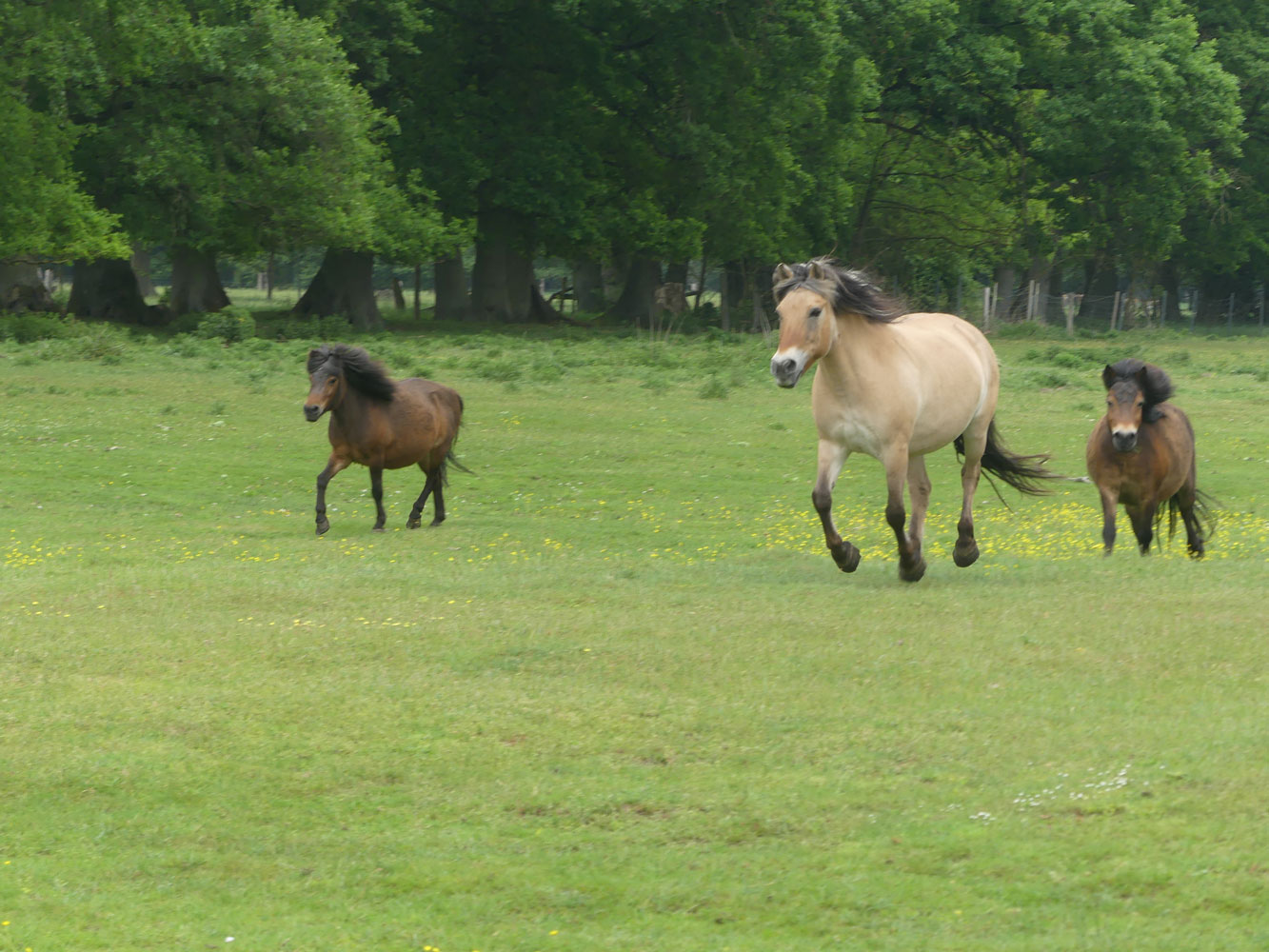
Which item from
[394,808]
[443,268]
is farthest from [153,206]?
[394,808]

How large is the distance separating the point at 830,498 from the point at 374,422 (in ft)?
21.9

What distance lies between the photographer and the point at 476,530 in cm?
1678

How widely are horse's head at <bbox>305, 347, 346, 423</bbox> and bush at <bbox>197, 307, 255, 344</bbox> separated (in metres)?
21.6

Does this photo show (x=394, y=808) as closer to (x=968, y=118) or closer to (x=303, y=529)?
(x=303, y=529)

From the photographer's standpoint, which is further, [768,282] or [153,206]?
[768,282]

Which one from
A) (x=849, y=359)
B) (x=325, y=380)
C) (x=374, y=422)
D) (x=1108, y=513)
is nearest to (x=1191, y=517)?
(x=1108, y=513)

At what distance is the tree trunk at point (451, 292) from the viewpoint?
164 ft

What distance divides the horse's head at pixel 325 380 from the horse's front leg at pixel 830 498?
19.9 ft

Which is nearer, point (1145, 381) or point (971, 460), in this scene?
point (971, 460)

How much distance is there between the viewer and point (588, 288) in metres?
60.7

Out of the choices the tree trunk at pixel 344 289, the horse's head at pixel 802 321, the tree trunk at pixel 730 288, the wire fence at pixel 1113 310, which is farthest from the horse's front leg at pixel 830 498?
the wire fence at pixel 1113 310

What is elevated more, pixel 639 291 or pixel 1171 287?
pixel 1171 287

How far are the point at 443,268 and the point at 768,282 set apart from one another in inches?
429

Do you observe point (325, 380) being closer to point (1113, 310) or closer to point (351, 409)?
point (351, 409)
